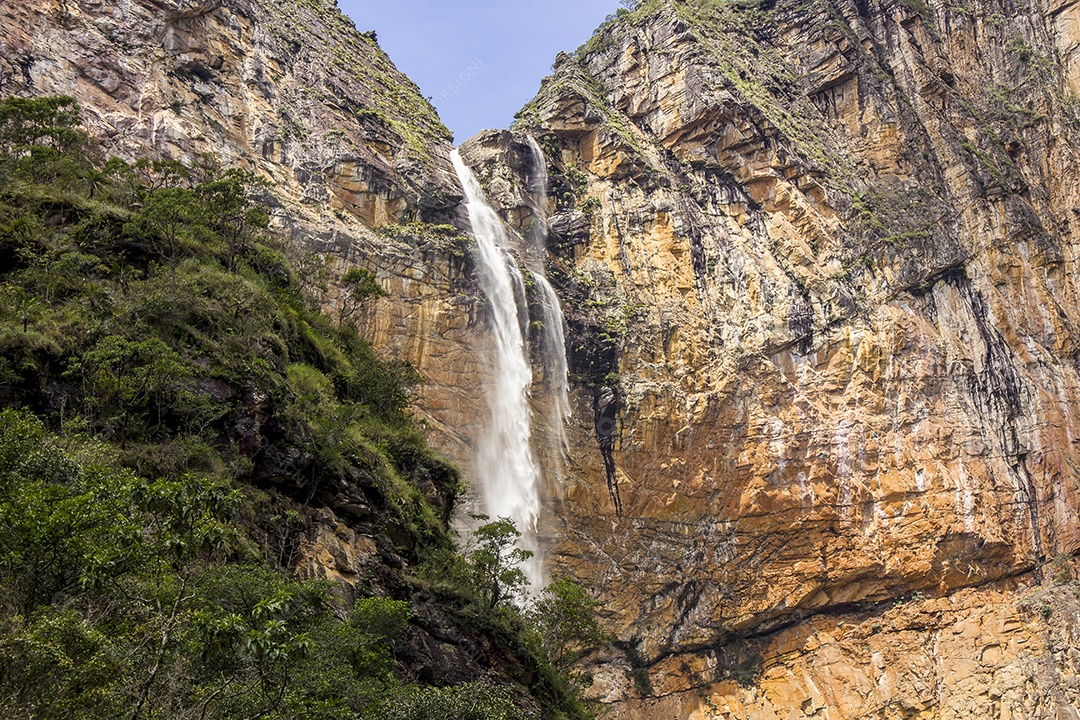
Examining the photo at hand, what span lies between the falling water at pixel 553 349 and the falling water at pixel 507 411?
1.07m

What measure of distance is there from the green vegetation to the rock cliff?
8542 millimetres

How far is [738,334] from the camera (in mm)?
38875

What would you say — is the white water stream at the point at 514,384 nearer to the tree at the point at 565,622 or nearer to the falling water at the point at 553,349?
the falling water at the point at 553,349

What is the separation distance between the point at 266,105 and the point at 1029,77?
4295cm

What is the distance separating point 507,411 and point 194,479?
25734mm

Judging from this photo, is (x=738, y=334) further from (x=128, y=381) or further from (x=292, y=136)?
(x=128, y=381)

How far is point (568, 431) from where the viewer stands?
36.8 metres

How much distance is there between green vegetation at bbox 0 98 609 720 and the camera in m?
8.23

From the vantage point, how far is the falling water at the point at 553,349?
36531mm

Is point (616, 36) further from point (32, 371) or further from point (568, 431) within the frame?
point (32, 371)

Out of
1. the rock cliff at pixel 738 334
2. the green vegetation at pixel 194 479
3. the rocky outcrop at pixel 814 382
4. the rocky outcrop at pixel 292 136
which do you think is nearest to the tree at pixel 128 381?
the green vegetation at pixel 194 479

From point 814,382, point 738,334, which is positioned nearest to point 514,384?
Result: point 738,334

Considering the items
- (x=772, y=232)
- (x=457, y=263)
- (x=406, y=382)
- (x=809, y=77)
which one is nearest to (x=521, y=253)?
(x=457, y=263)

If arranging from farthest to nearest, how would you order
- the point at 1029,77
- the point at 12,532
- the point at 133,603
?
the point at 1029,77 → the point at 133,603 → the point at 12,532
